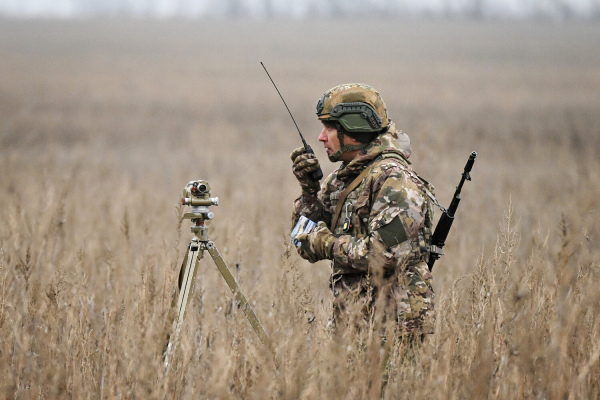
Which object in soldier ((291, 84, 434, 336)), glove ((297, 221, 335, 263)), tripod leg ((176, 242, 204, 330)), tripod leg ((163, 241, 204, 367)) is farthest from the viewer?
glove ((297, 221, 335, 263))

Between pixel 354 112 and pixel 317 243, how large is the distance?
74 centimetres

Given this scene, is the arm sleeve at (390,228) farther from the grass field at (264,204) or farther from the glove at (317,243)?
the grass field at (264,204)

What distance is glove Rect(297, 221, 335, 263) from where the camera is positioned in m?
2.96

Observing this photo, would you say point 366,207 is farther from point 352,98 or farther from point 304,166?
point 352,98

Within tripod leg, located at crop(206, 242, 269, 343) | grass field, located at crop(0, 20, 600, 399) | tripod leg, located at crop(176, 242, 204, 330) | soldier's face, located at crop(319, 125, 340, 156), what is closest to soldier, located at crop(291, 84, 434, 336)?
soldier's face, located at crop(319, 125, 340, 156)

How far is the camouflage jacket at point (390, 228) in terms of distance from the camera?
2826 millimetres

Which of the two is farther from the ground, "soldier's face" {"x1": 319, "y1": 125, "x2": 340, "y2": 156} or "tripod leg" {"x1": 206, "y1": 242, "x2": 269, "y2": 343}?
"soldier's face" {"x1": 319, "y1": 125, "x2": 340, "y2": 156}

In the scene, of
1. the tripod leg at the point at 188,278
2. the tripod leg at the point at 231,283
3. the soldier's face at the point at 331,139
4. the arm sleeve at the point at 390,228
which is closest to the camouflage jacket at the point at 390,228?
the arm sleeve at the point at 390,228

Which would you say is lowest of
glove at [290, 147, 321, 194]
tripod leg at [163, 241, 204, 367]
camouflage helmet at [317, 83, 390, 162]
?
tripod leg at [163, 241, 204, 367]

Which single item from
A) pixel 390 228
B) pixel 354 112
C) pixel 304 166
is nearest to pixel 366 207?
pixel 390 228

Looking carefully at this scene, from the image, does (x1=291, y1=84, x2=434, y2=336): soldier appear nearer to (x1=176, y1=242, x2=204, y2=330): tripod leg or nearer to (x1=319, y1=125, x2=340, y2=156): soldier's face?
(x1=319, y1=125, x2=340, y2=156): soldier's face

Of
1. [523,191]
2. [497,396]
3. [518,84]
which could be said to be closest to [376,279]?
[497,396]

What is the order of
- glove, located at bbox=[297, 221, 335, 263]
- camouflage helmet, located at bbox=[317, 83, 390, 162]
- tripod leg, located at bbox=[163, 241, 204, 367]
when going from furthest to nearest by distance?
camouflage helmet, located at bbox=[317, 83, 390, 162]
glove, located at bbox=[297, 221, 335, 263]
tripod leg, located at bbox=[163, 241, 204, 367]

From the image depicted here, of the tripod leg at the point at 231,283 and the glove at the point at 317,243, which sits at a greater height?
the glove at the point at 317,243
